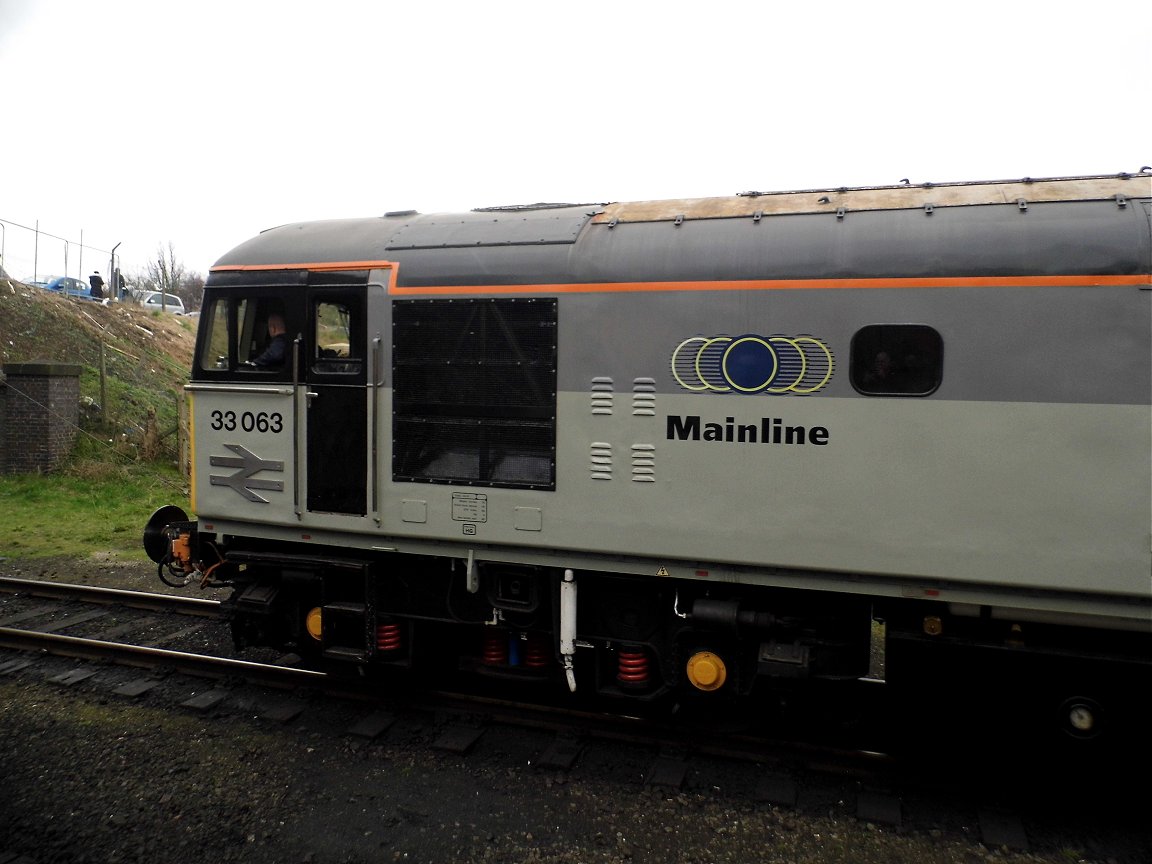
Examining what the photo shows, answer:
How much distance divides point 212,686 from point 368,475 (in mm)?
2540

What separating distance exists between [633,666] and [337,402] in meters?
2.80

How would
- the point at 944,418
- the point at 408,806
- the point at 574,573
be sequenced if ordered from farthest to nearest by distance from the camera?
the point at 574,573, the point at 408,806, the point at 944,418

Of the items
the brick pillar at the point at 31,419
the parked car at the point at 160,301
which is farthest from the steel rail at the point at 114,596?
the parked car at the point at 160,301

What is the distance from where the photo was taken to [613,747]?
5.62 m

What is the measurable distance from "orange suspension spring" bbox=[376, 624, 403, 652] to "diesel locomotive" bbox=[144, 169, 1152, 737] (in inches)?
0.9

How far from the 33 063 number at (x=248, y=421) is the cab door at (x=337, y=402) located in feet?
0.88

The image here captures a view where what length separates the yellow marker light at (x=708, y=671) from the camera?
525 centimetres

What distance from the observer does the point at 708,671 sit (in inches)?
207

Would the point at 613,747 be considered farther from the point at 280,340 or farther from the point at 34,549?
the point at 34,549

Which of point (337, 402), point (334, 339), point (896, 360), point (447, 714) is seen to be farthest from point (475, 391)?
point (896, 360)

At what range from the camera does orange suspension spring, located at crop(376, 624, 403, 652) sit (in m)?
6.08

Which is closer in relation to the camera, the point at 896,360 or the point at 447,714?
the point at 896,360

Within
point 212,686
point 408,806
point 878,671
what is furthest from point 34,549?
point 878,671

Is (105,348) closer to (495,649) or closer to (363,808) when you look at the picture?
(495,649)
